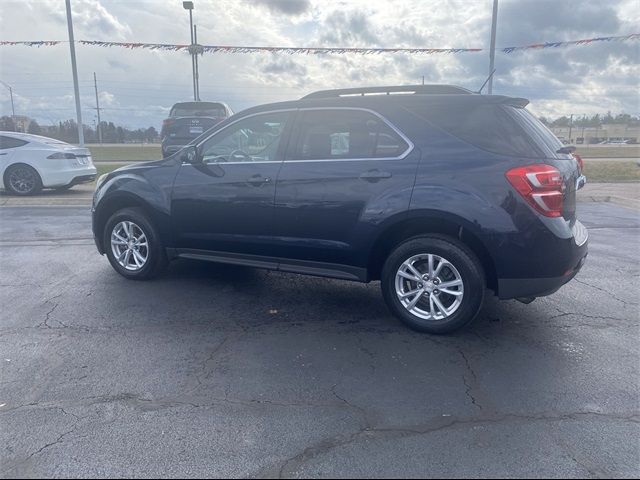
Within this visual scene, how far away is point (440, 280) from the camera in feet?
13.8

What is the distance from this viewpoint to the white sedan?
1197 cm

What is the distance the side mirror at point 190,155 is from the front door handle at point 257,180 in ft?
2.24

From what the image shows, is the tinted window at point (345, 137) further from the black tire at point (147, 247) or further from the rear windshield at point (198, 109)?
the rear windshield at point (198, 109)

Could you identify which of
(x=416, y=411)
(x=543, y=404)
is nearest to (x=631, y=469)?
(x=543, y=404)

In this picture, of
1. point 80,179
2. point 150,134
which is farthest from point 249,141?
point 150,134

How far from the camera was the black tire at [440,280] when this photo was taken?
404cm

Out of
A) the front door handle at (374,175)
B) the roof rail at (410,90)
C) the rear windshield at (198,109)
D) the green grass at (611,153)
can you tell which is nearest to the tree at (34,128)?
the rear windshield at (198,109)

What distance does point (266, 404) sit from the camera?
10.5ft

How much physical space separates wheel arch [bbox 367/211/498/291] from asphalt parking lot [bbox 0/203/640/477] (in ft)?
1.97

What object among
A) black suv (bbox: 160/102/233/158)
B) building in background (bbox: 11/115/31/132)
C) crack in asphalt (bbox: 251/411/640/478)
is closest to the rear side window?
crack in asphalt (bbox: 251/411/640/478)

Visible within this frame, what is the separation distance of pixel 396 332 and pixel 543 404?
1.36 m

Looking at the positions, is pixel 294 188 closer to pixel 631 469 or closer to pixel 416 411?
pixel 416 411

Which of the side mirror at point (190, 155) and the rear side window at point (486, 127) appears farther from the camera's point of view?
the side mirror at point (190, 155)

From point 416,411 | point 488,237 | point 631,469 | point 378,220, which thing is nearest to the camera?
point 631,469
